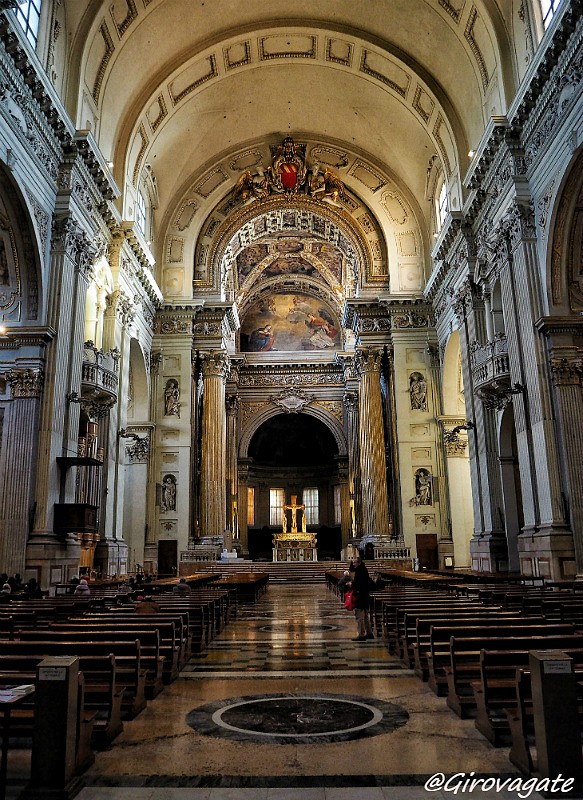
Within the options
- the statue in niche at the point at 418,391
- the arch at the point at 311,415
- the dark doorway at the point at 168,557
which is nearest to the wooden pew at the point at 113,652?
the dark doorway at the point at 168,557

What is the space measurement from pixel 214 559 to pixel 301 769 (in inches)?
907

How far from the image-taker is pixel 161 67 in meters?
23.3

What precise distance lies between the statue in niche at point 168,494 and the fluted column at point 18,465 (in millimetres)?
11860

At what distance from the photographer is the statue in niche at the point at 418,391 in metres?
28.2

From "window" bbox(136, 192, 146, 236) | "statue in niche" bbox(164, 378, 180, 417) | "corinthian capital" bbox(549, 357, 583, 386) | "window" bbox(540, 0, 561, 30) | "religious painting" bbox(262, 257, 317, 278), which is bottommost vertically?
"corinthian capital" bbox(549, 357, 583, 386)

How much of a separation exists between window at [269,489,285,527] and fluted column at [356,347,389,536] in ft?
54.1

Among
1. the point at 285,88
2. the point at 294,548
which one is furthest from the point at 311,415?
the point at 285,88

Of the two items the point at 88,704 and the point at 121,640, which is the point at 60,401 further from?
the point at 88,704

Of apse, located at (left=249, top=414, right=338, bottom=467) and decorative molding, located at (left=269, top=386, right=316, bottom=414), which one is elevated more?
decorative molding, located at (left=269, top=386, right=316, bottom=414)

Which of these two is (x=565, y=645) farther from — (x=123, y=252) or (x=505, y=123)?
(x=123, y=252)

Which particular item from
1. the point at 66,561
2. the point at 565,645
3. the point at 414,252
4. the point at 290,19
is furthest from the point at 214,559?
the point at 565,645

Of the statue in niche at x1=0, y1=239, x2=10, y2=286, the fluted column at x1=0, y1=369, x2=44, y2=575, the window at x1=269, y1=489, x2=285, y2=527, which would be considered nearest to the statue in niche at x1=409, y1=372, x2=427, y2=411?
the fluted column at x1=0, y1=369, x2=44, y2=575

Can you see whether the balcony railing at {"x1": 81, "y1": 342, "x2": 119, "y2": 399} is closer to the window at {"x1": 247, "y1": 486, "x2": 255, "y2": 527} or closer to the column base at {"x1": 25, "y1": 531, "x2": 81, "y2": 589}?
the column base at {"x1": 25, "y1": 531, "x2": 81, "y2": 589}

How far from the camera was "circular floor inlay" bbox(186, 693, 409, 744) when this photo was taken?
4.78 metres
